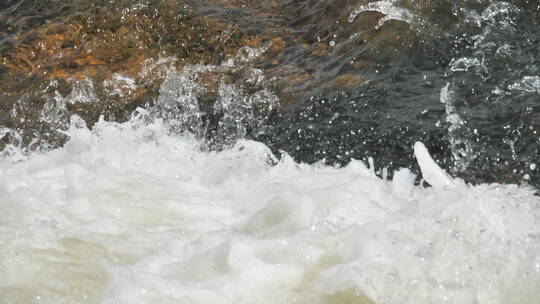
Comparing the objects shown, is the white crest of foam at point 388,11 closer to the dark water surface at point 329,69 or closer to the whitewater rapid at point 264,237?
the dark water surface at point 329,69

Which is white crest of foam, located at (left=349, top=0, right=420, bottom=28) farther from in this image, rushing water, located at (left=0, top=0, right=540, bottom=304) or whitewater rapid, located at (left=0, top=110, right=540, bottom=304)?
whitewater rapid, located at (left=0, top=110, right=540, bottom=304)

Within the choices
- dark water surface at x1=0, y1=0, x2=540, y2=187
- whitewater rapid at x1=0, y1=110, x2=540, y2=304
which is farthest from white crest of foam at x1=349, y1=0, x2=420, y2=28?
whitewater rapid at x1=0, y1=110, x2=540, y2=304

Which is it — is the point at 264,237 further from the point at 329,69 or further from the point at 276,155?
the point at 329,69

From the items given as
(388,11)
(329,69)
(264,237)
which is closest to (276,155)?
(329,69)

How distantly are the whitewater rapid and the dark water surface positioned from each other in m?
0.35

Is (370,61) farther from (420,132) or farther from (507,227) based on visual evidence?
(507,227)

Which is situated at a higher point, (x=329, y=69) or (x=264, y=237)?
(x=264, y=237)

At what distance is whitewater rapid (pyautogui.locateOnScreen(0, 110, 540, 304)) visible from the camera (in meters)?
2.96

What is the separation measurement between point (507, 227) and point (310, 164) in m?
1.57

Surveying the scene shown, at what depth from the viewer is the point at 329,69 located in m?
5.37

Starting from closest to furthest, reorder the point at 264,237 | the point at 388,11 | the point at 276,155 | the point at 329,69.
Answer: the point at 264,237 → the point at 276,155 → the point at 329,69 → the point at 388,11

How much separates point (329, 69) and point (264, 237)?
2196 millimetres

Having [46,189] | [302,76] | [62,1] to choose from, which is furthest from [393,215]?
[62,1]

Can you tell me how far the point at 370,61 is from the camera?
5.24m
